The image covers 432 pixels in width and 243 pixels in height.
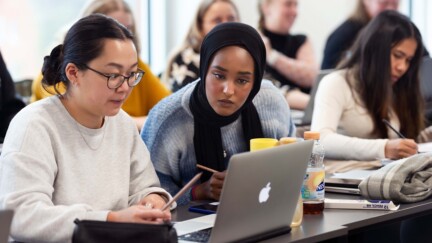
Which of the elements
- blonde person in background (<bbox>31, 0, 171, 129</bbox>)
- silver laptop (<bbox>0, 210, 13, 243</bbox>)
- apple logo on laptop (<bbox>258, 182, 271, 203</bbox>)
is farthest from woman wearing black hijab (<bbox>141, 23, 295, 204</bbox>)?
blonde person in background (<bbox>31, 0, 171, 129</bbox>)

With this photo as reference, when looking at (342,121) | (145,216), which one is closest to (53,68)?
(145,216)

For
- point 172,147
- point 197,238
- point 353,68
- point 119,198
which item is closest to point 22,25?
point 353,68

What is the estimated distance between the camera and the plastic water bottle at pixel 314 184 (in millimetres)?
2244

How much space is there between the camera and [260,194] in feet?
6.42

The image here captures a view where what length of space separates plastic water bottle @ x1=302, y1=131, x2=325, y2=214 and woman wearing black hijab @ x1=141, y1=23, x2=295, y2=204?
28 cm

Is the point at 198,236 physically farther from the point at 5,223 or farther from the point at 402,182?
the point at 402,182

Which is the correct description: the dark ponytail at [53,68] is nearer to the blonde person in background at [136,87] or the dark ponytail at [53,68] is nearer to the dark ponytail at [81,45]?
the dark ponytail at [81,45]

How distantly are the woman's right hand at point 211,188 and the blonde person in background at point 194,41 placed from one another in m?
2.04

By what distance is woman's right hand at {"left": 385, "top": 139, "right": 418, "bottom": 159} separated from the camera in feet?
10.0

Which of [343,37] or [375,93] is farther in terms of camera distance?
[343,37]

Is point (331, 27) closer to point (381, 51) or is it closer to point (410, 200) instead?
point (381, 51)

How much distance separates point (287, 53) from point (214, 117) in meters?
2.87

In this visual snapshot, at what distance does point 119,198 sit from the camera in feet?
7.30

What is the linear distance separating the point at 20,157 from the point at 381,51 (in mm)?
1834
